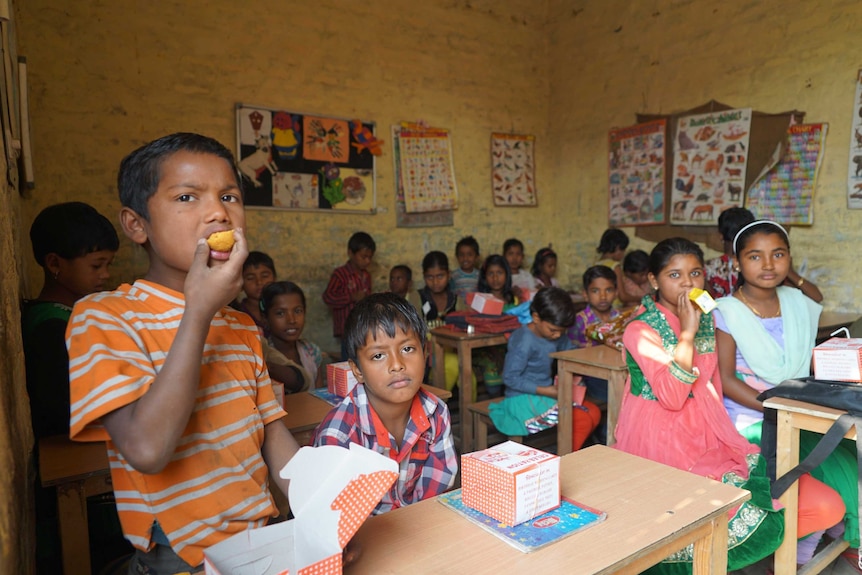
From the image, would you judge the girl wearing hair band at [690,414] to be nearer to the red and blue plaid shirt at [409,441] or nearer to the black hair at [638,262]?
the red and blue plaid shirt at [409,441]

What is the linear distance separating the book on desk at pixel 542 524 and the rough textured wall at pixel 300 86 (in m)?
4.27

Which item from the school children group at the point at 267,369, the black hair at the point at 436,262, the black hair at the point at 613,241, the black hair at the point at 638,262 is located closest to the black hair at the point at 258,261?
the school children group at the point at 267,369

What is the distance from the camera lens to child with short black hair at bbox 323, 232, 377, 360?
5.36 metres

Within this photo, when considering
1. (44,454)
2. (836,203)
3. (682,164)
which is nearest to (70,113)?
(44,454)

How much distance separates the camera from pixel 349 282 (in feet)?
17.7

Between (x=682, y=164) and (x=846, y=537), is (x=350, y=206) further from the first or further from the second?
(x=846, y=537)

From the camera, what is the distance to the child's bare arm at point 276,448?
3.76ft

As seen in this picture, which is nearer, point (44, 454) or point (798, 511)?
point (44, 454)

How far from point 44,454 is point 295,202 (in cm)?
379

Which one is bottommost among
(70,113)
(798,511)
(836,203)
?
(798,511)

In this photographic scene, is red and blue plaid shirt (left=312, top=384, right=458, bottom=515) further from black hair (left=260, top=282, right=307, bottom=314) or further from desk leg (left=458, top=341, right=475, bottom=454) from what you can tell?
desk leg (left=458, top=341, right=475, bottom=454)

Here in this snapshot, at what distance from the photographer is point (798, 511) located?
1.97 meters

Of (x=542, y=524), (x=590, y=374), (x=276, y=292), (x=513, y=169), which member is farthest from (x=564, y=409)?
(x=513, y=169)

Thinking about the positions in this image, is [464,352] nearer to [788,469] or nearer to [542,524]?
[788,469]
